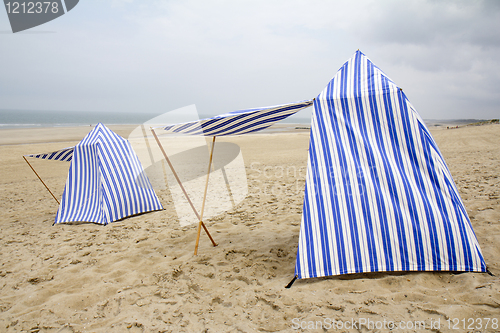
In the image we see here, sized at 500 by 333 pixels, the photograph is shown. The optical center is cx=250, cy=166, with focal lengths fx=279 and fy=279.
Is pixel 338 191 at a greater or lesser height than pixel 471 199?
greater

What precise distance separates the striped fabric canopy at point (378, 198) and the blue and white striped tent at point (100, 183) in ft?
13.4

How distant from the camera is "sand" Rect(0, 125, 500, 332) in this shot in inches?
97.1

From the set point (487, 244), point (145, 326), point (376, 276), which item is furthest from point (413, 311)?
point (145, 326)

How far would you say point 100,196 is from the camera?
5.52 m

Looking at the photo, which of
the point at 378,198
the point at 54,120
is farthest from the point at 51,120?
the point at 378,198

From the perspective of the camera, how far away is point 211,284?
319 centimetres

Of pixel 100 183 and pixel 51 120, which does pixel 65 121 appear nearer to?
pixel 51 120

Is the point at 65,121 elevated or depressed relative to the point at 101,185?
elevated

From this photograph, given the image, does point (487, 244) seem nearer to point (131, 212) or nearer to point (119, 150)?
point (131, 212)

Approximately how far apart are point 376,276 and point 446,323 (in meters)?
0.77

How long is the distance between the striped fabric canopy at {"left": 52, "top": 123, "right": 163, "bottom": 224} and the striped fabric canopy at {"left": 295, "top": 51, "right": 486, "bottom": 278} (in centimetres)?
410

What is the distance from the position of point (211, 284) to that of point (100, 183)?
139 inches

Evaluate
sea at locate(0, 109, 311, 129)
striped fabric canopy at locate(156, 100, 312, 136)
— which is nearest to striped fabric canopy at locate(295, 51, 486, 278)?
striped fabric canopy at locate(156, 100, 312, 136)

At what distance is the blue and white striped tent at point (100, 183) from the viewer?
5.48 metres
